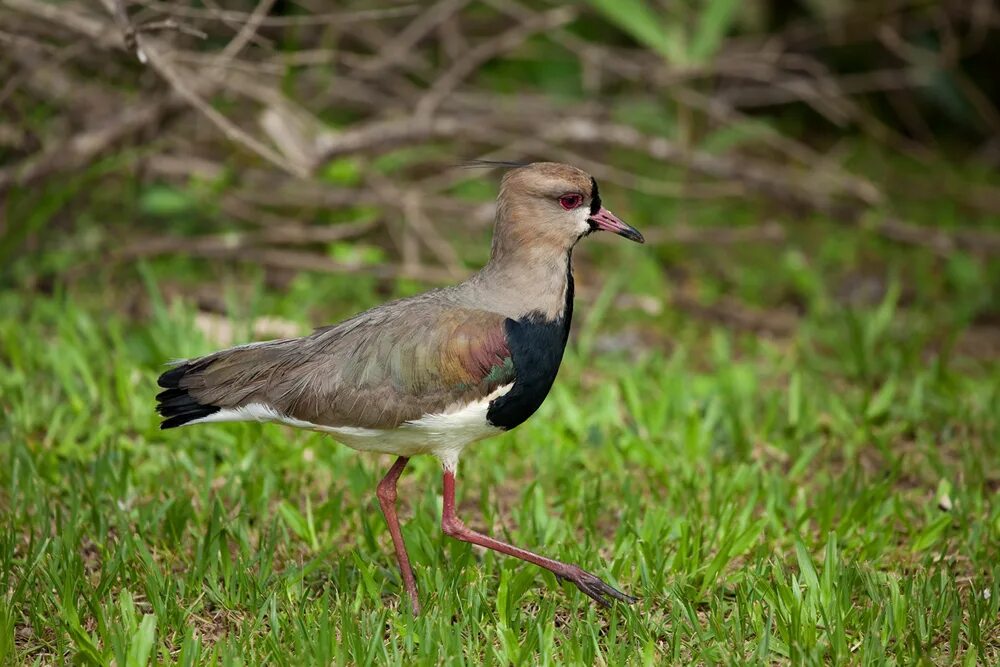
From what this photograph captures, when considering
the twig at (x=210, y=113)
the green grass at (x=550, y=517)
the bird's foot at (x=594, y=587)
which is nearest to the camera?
the green grass at (x=550, y=517)

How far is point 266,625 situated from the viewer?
3631mm

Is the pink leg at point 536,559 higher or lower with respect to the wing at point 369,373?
lower

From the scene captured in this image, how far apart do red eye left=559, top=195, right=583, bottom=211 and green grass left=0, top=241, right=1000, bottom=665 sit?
1.09m

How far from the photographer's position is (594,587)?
3.69 meters

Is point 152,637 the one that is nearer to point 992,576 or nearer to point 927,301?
A: point 992,576

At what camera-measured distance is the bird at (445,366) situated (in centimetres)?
376

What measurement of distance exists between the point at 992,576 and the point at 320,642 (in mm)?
2099

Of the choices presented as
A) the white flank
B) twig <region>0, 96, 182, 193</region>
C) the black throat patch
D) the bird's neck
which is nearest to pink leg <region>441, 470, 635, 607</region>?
the white flank

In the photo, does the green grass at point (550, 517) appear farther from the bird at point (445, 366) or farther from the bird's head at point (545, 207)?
the bird's head at point (545, 207)

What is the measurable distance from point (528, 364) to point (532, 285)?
0.30 metres

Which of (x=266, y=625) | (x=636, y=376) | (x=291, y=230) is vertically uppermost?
(x=291, y=230)

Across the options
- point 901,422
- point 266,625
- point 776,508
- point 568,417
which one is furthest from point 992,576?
point 266,625

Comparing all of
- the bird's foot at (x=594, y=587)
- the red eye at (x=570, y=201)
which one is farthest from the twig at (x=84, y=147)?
the bird's foot at (x=594, y=587)

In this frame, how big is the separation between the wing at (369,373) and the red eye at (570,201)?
444mm
